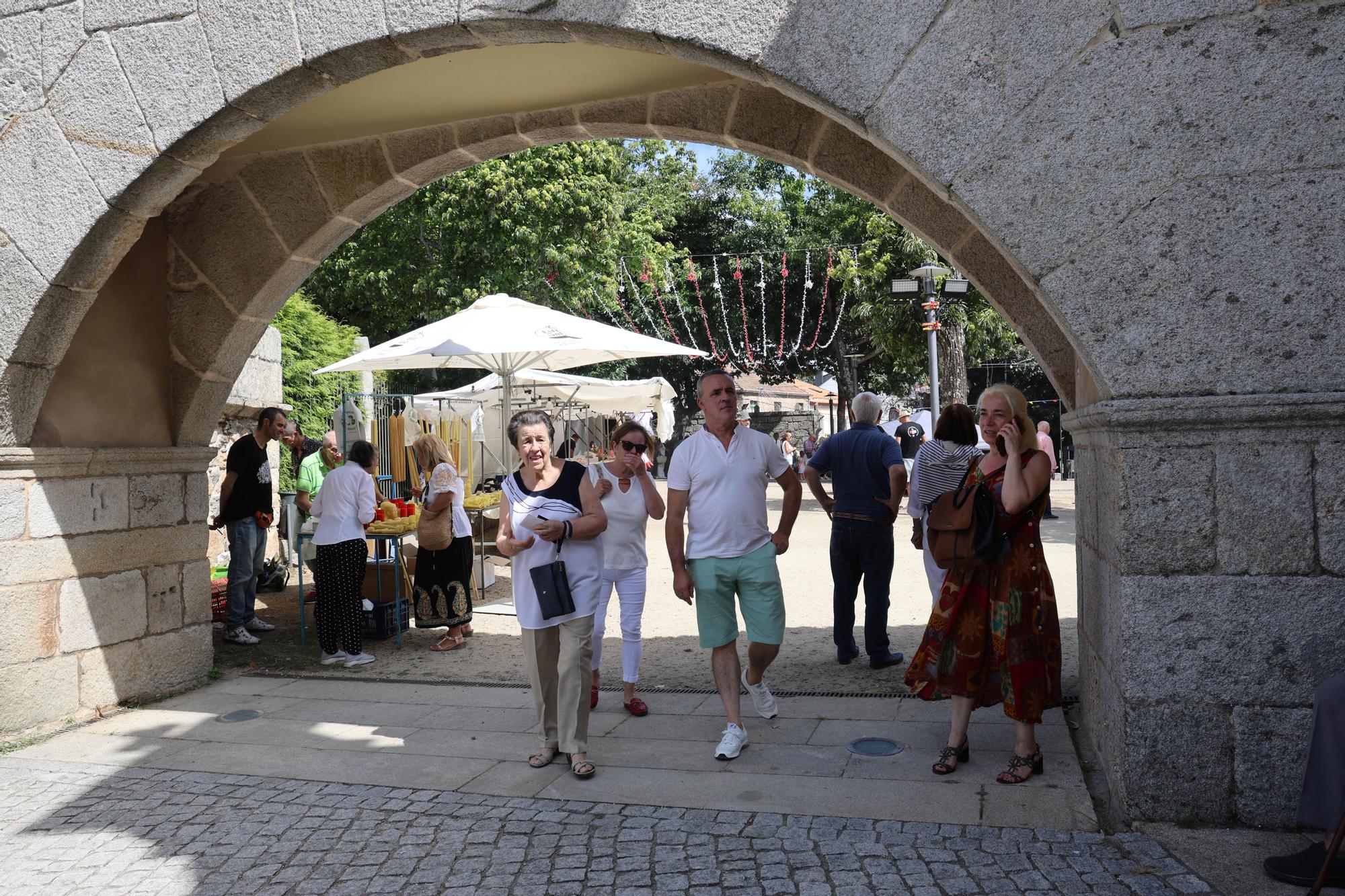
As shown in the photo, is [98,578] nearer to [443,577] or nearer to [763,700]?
[443,577]

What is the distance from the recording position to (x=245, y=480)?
22.9 ft

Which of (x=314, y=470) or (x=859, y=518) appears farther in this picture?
(x=314, y=470)

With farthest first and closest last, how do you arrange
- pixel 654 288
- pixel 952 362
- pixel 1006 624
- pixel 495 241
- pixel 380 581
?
1. pixel 654 288
2. pixel 495 241
3. pixel 952 362
4. pixel 380 581
5. pixel 1006 624

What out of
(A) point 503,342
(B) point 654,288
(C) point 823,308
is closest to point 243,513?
(A) point 503,342

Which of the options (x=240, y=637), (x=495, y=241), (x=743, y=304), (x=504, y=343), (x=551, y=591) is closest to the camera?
(x=551, y=591)

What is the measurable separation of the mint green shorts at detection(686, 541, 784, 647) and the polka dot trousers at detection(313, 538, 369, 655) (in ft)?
9.49

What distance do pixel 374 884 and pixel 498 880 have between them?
0.39 metres

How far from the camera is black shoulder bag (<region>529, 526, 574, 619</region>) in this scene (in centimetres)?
407

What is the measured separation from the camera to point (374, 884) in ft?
10.4

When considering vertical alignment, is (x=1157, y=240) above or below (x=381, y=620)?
above

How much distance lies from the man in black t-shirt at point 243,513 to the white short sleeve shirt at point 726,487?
3.80m

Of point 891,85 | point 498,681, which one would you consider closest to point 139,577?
point 498,681

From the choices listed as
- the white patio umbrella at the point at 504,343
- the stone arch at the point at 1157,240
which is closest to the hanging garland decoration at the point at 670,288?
the white patio umbrella at the point at 504,343

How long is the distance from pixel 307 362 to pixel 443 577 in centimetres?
623
